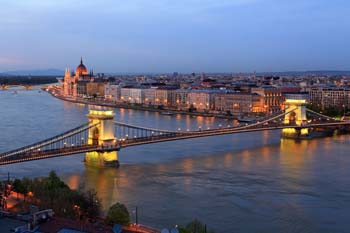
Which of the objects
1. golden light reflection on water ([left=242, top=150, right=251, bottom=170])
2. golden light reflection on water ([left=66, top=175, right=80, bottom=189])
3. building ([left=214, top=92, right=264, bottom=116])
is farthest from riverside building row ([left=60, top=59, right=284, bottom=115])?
golden light reflection on water ([left=66, top=175, right=80, bottom=189])

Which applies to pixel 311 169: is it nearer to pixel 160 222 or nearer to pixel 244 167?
pixel 244 167

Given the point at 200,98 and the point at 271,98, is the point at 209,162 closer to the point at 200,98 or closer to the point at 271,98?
the point at 271,98

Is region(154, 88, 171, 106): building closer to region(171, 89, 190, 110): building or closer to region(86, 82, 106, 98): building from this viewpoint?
region(171, 89, 190, 110): building

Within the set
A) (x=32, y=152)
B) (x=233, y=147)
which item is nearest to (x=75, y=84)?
(x=233, y=147)

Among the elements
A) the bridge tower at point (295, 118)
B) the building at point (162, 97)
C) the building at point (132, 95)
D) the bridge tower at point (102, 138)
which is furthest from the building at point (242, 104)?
the bridge tower at point (102, 138)

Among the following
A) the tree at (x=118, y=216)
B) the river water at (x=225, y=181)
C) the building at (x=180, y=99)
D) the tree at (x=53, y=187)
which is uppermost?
the building at (x=180, y=99)

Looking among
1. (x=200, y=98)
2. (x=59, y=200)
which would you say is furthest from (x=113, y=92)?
(x=59, y=200)

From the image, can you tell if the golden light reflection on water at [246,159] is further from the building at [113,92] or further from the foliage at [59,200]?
the building at [113,92]
